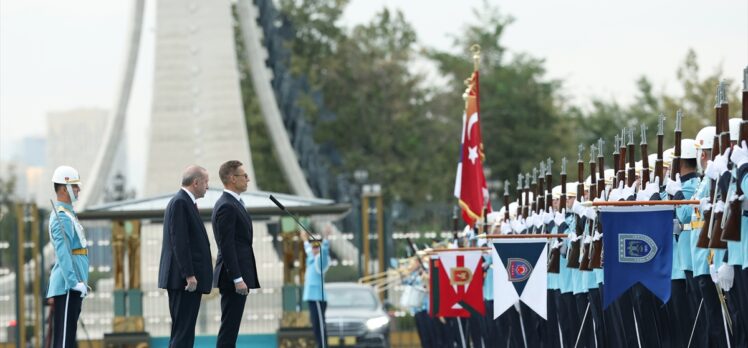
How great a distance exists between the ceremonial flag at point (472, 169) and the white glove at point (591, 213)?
22.2 feet

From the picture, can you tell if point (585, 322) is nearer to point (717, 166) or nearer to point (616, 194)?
point (616, 194)

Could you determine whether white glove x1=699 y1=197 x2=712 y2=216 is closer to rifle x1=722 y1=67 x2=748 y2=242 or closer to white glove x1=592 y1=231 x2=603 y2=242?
rifle x1=722 y1=67 x2=748 y2=242

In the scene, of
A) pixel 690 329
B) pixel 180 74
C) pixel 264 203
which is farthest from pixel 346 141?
pixel 690 329

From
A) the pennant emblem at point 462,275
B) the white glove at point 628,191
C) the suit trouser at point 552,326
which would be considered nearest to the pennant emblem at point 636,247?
the white glove at point 628,191

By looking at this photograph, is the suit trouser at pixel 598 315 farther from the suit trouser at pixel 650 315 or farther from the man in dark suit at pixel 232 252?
the man in dark suit at pixel 232 252

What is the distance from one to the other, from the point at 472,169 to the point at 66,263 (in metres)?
7.40

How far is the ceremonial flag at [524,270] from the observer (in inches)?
568

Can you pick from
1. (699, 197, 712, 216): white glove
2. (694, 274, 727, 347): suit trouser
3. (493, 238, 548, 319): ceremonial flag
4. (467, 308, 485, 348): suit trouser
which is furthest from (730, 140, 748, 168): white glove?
(467, 308, 485, 348): suit trouser

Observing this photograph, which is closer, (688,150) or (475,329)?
(688,150)

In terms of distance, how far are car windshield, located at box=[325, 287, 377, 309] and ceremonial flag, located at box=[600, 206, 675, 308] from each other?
13.9 m

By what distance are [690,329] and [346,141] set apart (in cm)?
4754

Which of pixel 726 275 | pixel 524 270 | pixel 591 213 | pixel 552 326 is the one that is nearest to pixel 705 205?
pixel 726 275

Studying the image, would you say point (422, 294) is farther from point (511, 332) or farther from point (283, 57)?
point (283, 57)

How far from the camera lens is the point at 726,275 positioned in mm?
10477
